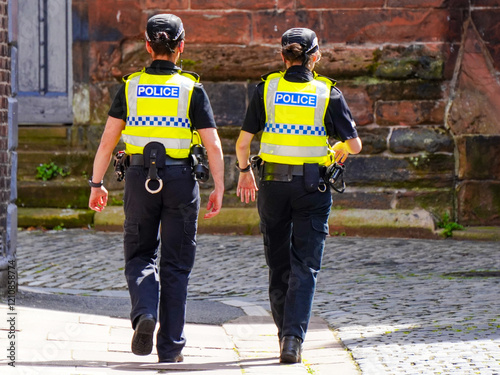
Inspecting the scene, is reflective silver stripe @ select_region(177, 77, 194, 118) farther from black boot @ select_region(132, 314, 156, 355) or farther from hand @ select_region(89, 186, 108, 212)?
black boot @ select_region(132, 314, 156, 355)

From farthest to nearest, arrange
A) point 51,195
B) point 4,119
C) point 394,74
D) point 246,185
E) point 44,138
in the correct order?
point 44,138 < point 51,195 < point 394,74 < point 4,119 < point 246,185

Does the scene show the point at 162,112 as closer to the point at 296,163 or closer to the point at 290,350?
the point at 296,163

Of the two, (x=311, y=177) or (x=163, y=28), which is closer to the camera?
(x=163, y=28)

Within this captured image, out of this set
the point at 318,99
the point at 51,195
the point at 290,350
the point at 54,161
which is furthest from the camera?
the point at 54,161

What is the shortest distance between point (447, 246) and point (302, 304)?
4.82 m

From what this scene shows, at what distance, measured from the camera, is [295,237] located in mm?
5023

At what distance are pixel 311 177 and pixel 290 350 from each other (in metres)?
0.85

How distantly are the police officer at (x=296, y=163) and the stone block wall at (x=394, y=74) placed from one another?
5.22m

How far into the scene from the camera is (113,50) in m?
10.8

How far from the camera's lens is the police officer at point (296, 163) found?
4.97 m

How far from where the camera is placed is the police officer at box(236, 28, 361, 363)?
16.3 feet

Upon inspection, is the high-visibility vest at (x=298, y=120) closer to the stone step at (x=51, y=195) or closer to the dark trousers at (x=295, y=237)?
the dark trousers at (x=295, y=237)

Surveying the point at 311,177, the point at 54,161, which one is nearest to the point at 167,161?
the point at 311,177

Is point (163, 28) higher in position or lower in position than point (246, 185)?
higher
